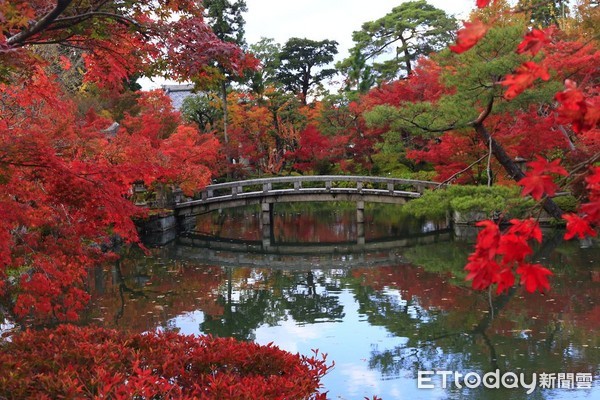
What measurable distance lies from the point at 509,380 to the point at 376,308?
343 centimetres

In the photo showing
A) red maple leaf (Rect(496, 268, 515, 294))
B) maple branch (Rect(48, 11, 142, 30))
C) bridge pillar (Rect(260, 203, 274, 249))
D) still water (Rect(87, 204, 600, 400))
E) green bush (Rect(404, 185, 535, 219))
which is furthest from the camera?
bridge pillar (Rect(260, 203, 274, 249))

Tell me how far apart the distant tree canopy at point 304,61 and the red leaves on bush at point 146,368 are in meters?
26.1

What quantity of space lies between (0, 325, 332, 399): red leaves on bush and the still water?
2449 millimetres

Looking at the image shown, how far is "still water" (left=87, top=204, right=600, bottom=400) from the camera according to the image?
6.43m

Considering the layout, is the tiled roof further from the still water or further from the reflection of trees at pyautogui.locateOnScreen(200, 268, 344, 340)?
the reflection of trees at pyautogui.locateOnScreen(200, 268, 344, 340)

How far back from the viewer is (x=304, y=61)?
2991cm

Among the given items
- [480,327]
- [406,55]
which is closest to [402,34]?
[406,55]

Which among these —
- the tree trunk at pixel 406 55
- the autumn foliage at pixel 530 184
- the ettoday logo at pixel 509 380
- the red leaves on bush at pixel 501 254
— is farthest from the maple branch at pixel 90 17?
the tree trunk at pixel 406 55

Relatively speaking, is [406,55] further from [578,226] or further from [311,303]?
[578,226]

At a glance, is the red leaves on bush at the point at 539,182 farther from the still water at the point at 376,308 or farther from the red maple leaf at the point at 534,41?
the still water at the point at 376,308

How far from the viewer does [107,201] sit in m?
4.52

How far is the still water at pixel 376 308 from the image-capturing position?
643 centimetres

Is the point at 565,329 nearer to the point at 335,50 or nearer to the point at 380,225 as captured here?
the point at 380,225

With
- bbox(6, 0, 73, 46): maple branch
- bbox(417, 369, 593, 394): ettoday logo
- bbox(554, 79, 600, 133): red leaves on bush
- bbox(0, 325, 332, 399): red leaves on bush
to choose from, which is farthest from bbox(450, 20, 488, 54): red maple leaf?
bbox(417, 369, 593, 394): ettoday logo
